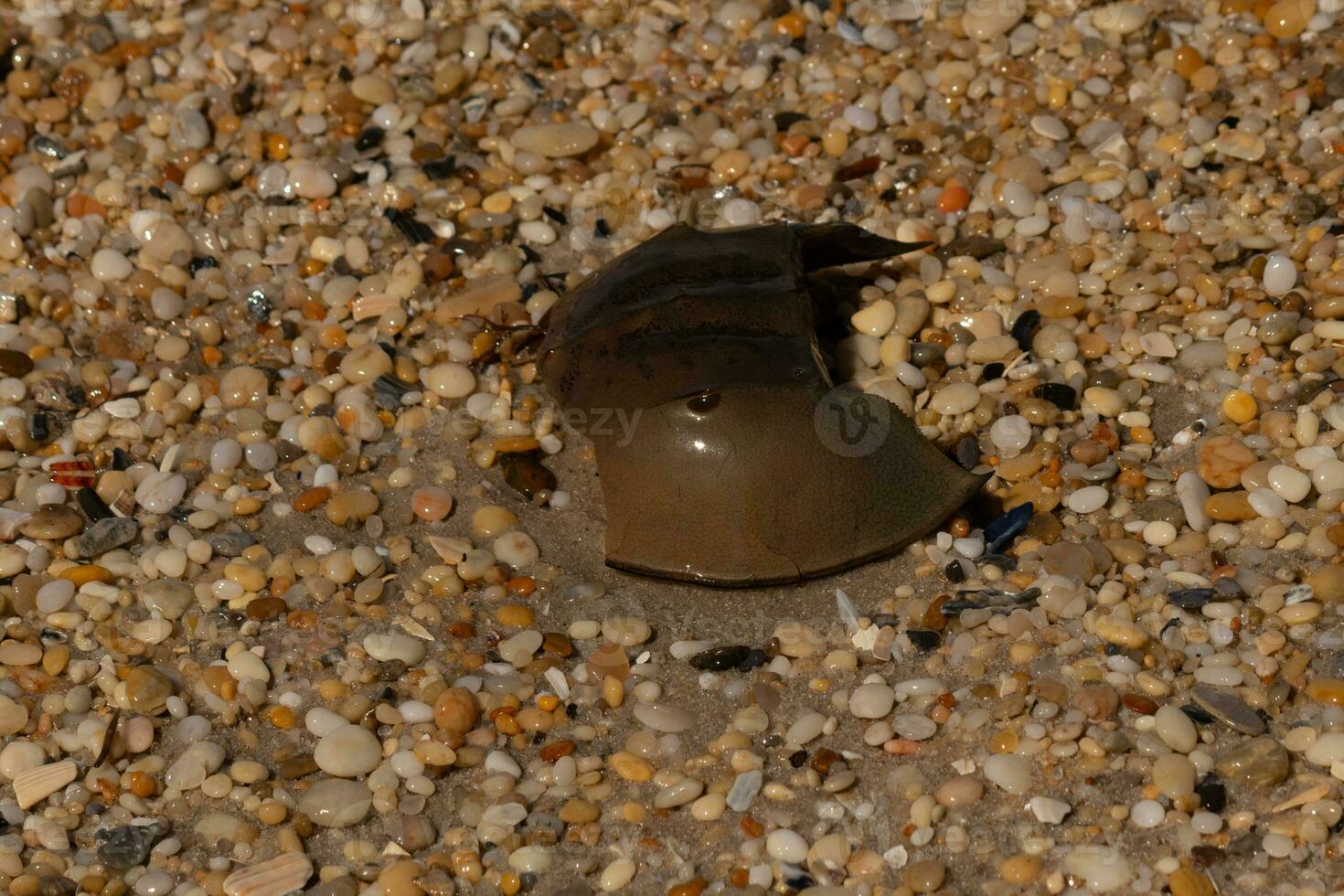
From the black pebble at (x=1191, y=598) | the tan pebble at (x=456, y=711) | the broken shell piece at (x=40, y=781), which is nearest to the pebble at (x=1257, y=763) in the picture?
the black pebble at (x=1191, y=598)

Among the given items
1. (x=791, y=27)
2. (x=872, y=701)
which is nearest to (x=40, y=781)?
(x=872, y=701)

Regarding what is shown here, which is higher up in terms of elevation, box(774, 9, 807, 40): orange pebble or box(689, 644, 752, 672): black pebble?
box(774, 9, 807, 40): orange pebble

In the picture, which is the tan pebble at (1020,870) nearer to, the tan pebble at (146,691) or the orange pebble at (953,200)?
the tan pebble at (146,691)

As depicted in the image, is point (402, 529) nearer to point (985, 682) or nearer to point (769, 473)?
point (769, 473)

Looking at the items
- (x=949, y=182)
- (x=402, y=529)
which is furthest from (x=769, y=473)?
(x=949, y=182)

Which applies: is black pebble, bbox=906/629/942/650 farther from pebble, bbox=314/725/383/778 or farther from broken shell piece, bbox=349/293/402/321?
broken shell piece, bbox=349/293/402/321

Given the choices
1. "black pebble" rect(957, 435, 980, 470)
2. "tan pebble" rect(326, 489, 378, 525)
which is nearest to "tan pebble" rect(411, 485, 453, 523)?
"tan pebble" rect(326, 489, 378, 525)
